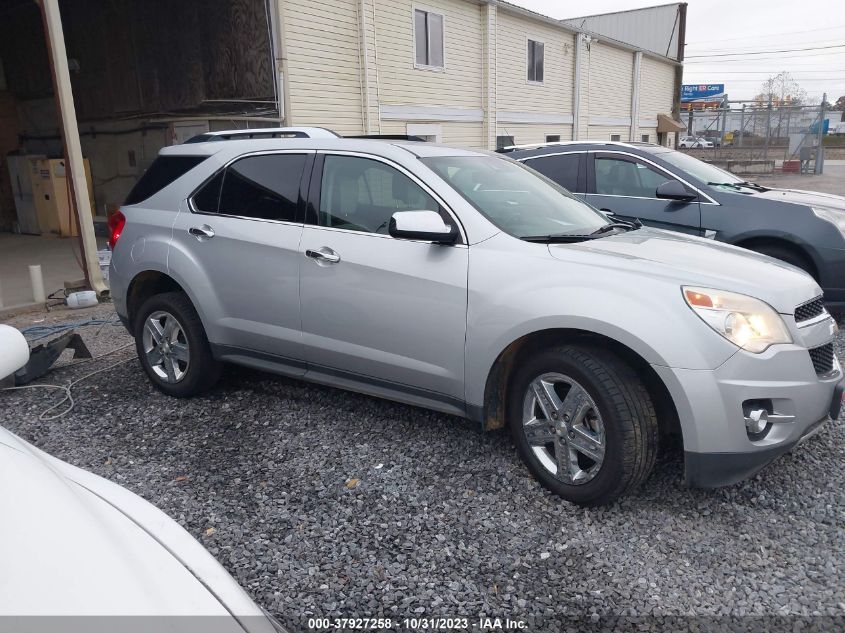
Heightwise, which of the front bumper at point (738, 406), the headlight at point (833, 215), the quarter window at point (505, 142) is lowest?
the front bumper at point (738, 406)

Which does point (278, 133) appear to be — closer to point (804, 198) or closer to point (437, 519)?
point (437, 519)

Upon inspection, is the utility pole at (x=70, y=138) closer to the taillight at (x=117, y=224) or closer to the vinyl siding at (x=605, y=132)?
the taillight at (x=117, y=224)

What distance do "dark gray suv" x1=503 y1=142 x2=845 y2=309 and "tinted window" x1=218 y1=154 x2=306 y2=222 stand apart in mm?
3779

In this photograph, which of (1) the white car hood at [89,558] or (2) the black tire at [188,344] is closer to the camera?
(1) the white car hood at [89,558]

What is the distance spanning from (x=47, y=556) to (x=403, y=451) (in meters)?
2.70

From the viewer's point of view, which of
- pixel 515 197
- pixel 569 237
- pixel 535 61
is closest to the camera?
pixel 569 237

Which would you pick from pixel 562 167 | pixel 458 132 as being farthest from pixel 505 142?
pixel 458 132

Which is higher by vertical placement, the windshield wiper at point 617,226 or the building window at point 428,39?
the building window at point 428,39

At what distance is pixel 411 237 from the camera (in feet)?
11.7

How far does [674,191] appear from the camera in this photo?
21.2ft

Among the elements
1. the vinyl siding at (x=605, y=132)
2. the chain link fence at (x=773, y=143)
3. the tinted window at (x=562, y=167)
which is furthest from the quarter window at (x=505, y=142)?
the chain link fence at (x=773, y=143)

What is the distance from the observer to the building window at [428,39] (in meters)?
15.1

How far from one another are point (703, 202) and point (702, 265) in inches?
140

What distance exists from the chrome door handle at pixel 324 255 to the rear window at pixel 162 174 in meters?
1.33
